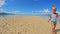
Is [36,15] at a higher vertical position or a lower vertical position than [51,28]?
higher

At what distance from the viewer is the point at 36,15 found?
299cm

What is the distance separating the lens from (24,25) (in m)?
Result: 2.94

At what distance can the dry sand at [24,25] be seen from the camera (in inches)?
113

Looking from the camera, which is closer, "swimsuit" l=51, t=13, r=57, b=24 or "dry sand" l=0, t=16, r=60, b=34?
"swimsuit" l=51, t=13, r=57, b=24

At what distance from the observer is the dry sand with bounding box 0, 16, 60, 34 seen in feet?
9.41

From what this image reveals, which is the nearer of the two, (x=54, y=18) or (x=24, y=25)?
(x=54, y=18)

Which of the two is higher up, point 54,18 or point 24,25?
point 54,18

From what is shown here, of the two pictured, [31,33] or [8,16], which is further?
[8,16]

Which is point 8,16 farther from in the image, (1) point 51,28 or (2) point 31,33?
(1) point 51,28

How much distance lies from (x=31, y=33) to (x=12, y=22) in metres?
0.44

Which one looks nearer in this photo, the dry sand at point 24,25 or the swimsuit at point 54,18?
the swimsuit at point 54,18

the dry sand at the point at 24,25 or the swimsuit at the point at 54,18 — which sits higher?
the swimsuit at the point at 54,18

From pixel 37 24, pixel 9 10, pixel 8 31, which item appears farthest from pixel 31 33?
pixel 9 10

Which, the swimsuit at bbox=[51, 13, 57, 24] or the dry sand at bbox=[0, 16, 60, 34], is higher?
the swimsuit at bbox=[51, 13, 57, 24]
